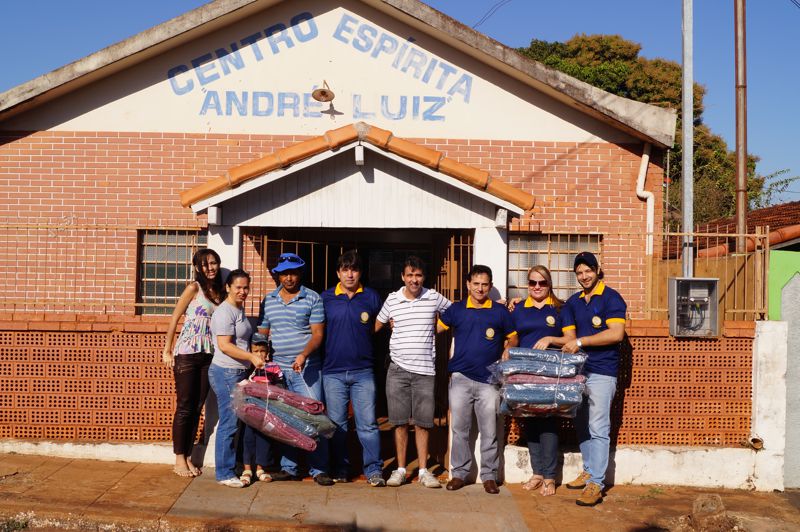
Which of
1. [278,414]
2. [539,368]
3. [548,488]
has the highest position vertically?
[539,368]

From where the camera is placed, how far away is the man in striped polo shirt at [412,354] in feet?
21.8

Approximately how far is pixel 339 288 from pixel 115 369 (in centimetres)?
229

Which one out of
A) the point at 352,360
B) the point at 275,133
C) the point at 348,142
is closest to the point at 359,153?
the point at 348,142

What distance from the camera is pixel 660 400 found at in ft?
24.2

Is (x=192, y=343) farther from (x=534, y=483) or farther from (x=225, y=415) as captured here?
(x=534, y=483)

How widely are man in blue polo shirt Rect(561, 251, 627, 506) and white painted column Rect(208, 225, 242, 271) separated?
3.00 metres

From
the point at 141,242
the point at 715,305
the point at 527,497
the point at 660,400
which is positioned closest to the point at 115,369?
the point at 141,242

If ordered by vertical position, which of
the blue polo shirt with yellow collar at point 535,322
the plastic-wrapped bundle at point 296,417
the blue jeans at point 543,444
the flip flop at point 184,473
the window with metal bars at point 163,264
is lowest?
the flip flop at point 184,473

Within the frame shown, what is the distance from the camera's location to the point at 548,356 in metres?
6.41

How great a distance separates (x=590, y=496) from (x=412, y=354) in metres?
1.90

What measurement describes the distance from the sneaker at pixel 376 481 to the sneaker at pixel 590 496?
1.66 meters

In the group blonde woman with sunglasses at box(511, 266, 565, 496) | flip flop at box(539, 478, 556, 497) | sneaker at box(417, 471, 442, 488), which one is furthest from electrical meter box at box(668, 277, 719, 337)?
sneaker at box(417, 471, 442, 488)

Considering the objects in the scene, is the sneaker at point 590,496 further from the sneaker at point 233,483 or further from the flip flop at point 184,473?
the flip flop at point 184,473

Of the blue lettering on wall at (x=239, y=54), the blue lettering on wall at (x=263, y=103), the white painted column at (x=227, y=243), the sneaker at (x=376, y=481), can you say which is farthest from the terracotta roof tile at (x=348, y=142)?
the blue lettering on wall at (x=239, y=54)
